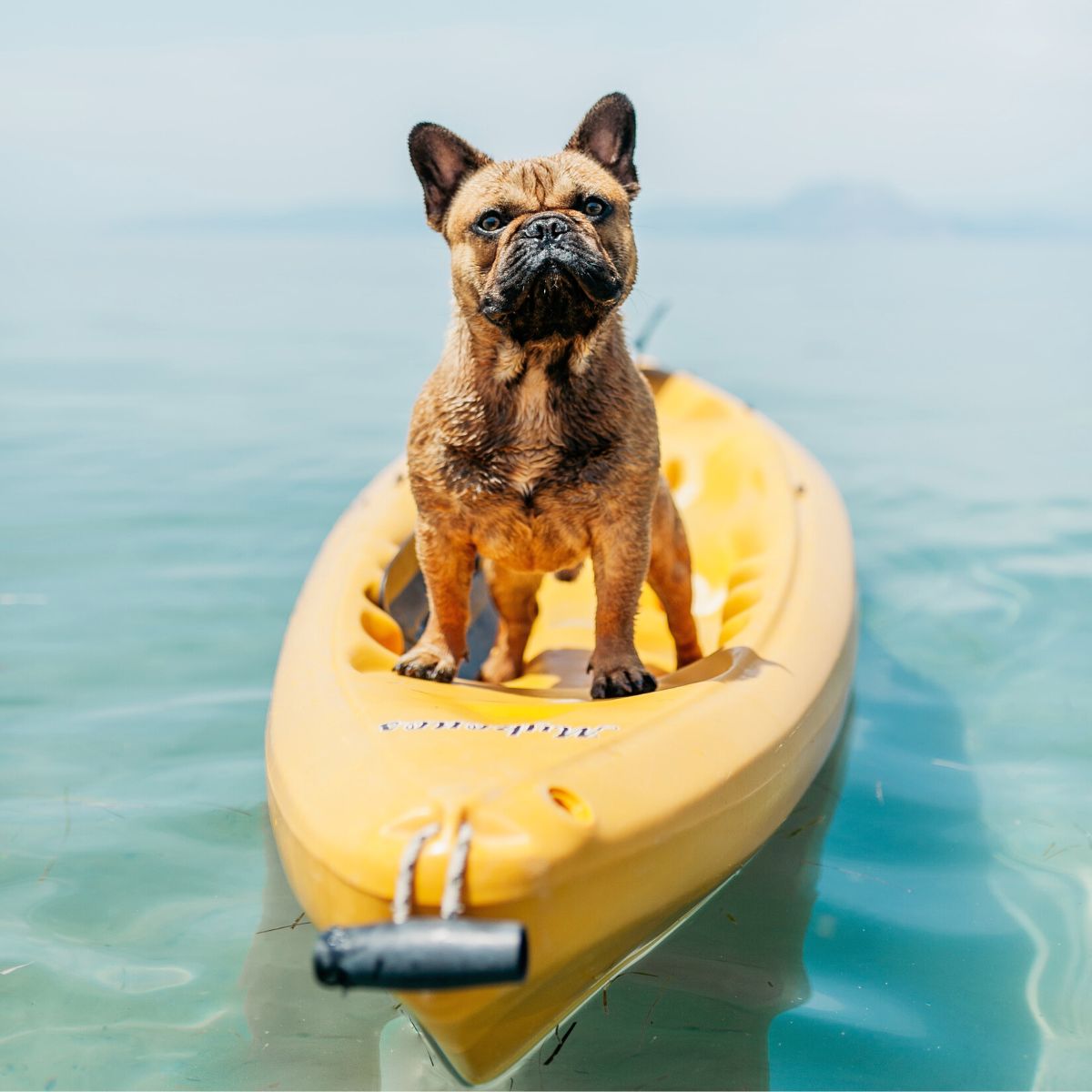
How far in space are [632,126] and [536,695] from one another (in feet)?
5.11

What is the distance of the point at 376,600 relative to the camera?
4.02m

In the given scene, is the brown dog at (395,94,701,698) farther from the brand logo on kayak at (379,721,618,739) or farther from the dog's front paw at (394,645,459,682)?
the brand logo on kayak at (379,721,618,739)

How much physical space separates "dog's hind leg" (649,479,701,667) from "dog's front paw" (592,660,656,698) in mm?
468

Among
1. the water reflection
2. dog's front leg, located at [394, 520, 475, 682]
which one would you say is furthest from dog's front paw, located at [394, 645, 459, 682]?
the water reflection

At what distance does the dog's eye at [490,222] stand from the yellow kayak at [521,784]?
46.3 inches

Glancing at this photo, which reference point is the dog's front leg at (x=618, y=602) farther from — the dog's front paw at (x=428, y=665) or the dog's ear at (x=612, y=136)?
the dog's ear at (x=612, y=136)

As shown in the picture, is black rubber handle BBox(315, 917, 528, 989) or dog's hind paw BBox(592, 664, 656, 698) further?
dog's hind paw BBox(592, 664, 656, 698)

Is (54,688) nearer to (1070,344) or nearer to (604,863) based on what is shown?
(604,863)

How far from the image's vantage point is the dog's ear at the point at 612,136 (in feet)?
10.6

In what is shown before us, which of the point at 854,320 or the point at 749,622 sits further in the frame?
the point at 854,320

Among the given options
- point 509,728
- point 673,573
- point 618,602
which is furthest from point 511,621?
point 509,728

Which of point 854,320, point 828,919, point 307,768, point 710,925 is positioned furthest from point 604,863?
point 854,320

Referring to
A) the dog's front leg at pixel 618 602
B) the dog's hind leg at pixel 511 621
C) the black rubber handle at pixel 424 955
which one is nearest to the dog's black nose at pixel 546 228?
the dog's front leg at pixel 618 602

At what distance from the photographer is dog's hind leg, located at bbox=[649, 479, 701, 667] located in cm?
370
